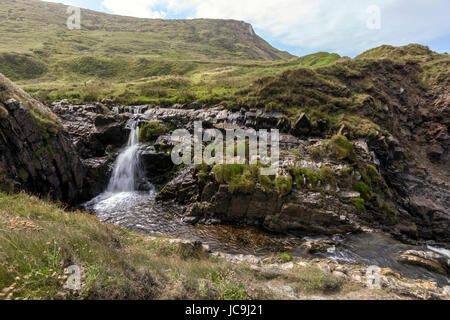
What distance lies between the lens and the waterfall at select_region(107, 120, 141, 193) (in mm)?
16281

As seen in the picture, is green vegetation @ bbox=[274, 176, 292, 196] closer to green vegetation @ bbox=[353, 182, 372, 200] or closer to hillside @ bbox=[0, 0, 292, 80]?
green vegetation @ bbox=[353, 182, 372, 200]

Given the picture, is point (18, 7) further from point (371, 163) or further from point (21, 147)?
point (371, 163)

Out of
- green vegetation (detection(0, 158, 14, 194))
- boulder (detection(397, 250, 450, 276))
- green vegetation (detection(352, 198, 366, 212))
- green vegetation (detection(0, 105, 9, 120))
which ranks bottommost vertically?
boulder (detection(397, 250, 450, 276))

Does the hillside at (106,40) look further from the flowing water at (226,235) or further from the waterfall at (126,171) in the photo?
the flowing water at (226,235)

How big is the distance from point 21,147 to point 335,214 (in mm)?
Result: 16321

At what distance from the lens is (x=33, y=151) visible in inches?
441

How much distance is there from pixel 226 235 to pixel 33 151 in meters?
11.2

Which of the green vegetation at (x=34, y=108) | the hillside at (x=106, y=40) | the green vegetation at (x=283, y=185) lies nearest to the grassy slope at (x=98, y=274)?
the green vegetation at (x=283, y=185)

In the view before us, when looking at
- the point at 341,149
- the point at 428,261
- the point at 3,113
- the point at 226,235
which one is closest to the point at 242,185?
the point at 226,235

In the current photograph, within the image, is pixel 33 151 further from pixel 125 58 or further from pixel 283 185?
pixel 125 58

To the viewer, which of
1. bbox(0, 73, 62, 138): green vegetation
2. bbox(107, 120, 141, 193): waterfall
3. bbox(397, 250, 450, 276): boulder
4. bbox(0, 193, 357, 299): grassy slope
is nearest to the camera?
bbox(0, 193, 357, 299): grassy slope

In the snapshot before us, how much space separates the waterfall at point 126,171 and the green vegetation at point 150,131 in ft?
3.54

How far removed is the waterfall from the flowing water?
Result: 0.83 ft

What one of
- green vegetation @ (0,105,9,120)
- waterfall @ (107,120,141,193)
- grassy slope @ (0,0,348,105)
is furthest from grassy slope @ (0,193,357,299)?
grassy slope @ (0,0,348,105)
